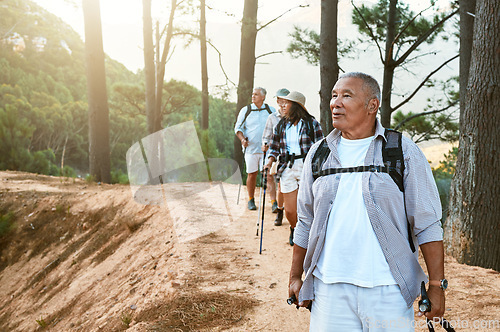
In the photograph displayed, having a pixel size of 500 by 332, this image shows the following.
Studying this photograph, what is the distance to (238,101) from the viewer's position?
42.8 ft

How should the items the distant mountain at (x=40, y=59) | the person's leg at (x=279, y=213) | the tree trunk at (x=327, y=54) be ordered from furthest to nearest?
the distant mountain at (x=40, y=59), the tree trunk at (x=327, y=54), the person's leg at (x=279, y=213)

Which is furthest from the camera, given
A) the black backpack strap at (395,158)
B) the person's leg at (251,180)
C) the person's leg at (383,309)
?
the person's leg at (251,180)

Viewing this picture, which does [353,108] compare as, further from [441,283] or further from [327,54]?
[327,54]

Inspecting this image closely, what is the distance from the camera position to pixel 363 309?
1854mm

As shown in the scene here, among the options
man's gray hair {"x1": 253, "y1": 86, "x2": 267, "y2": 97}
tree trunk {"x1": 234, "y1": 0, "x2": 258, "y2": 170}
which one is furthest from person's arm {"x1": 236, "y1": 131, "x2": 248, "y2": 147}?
tree trunk {"x1": 234, "y1": 0, "x2": 258, "y2": 170}

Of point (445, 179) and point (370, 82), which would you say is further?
point (445, 179)

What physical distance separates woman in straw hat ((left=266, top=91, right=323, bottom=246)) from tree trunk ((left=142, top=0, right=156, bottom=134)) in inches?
444

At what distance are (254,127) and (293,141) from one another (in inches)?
97.0

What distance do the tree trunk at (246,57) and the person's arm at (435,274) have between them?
10.9 metres

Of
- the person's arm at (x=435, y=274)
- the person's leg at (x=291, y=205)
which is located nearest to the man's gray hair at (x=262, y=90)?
the person's leg at (x=291, y=205)

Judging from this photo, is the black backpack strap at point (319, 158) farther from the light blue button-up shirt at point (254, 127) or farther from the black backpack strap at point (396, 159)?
the light blue button-up shirt at point (254, 127)

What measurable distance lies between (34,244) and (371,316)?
8.95 meters

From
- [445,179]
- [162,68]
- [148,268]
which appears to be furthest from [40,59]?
[148,268]

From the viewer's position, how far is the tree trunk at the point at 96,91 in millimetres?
12375
